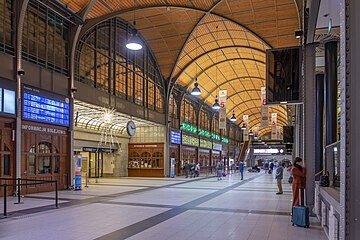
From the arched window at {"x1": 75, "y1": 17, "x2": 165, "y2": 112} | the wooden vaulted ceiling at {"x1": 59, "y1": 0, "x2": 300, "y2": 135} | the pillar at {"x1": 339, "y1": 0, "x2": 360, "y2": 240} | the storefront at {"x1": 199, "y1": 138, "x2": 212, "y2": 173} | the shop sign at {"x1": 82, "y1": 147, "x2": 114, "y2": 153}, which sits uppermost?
the wooden vaulted ceiling at {"x1": 59, "y1": 0, "x2": 300, "y2": 135}

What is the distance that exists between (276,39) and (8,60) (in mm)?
17106

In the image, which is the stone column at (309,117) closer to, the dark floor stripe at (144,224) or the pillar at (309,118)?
the pillar at (309,118)

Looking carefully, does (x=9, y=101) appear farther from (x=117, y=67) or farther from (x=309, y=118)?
(x=309, y=118)

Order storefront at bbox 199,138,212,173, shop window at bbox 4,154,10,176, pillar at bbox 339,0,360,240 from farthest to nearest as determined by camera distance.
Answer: storefront at bbox 199,138,212,173
shop window at bbox 4,154,10,176
pillar at bbox 339,0,360,240

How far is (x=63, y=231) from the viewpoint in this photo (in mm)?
7406

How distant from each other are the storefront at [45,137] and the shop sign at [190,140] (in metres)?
19.1

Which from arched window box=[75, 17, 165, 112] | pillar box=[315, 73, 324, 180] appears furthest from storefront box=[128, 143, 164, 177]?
pillar box=[315, 73, 324, 180]

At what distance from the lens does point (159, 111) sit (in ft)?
98.4

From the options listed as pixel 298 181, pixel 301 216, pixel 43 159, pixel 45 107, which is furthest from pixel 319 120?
pixel 43 159

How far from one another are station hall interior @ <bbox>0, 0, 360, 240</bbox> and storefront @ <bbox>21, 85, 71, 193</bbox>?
0.21 feet

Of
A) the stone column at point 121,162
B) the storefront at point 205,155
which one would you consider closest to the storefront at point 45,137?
the stone column at point 121,162

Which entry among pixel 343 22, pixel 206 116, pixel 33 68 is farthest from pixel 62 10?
pixel 206 116

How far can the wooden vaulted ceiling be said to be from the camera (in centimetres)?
2089

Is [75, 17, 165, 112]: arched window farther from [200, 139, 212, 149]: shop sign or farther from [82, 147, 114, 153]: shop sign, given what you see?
[200, 139, 212, 149]: shop sign
